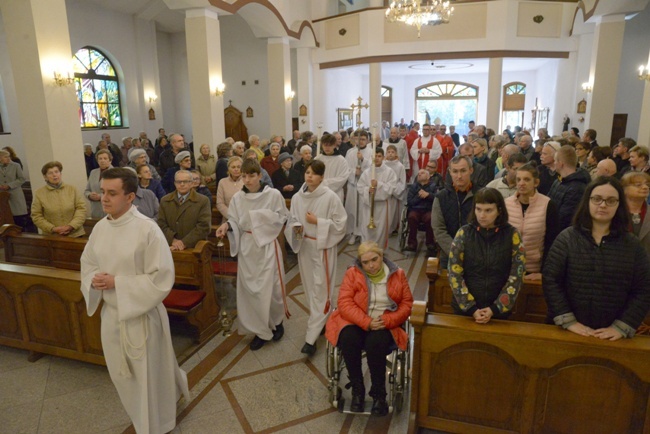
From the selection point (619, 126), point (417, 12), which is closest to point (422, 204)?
point (417, 12)

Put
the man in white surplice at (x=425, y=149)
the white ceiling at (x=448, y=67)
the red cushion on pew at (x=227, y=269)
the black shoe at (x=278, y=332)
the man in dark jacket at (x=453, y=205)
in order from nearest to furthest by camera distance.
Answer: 1. the man in dark jacket at (x=453, y=205)
2. the black shoe at (x=278, y=332)
3. the red cushion on pew at (x=227, y=269)
4. the man in white surplice at (x=425, y=149)
5. the white ceiling at (x=448, y=67)

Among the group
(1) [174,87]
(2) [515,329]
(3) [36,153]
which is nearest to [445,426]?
(2) [515,329]

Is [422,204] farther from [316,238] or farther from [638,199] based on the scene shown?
[638,199]

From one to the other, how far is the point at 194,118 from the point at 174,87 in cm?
880

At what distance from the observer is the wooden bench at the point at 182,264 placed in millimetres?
4258

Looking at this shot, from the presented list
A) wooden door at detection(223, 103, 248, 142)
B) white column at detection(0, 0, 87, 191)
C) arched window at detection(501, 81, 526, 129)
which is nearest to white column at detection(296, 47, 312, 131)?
wooden door at detection(223, 103, 248, 142)

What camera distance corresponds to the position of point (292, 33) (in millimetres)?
13500

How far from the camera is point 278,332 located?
443 centimetres

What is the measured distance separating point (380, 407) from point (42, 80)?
5872 mm

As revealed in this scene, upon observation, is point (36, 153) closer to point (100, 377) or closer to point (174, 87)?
point (100, 377)

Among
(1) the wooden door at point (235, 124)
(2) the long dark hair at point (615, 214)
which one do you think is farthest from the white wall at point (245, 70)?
(2) the long dark hair at point (615, 214)

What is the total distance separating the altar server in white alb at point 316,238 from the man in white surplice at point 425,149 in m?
5.77

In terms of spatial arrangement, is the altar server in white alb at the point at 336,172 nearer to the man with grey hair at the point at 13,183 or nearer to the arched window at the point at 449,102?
the man with grey hair at the point at 13,183

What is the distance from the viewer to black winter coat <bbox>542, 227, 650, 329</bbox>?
2.45m
